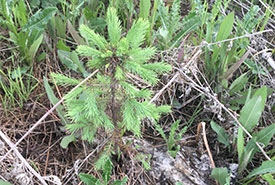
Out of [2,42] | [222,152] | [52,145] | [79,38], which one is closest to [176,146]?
[222,152]

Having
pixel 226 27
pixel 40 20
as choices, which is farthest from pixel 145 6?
pixel 40 20

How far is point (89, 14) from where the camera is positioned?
7.44ft

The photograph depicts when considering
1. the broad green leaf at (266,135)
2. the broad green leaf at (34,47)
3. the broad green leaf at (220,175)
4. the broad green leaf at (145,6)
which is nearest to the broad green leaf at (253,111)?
the broad green leaf at (266,135)

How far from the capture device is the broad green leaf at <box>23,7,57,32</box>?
6.72 ft

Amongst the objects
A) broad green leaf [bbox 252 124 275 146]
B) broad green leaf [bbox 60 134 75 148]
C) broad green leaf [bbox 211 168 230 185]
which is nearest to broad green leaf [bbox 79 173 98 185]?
broad green leaf [bbox 60 134 75 148]

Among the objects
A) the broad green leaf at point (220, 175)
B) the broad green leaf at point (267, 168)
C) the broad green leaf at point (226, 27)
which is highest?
the broad green leaf at point (226, 27)

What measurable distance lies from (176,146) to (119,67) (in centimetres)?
92

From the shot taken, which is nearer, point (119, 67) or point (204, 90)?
point (119, 67)

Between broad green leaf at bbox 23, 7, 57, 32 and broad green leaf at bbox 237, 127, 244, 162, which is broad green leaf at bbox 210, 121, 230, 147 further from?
broad green leaf at bbox 23, 7, 57, 32

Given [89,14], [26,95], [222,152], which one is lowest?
[222,152]

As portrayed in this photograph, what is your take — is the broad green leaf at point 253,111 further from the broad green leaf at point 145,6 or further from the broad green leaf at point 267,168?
the broad green leaf at point 145,6

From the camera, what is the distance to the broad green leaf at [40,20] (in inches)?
80.7

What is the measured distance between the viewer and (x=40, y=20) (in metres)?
2.07

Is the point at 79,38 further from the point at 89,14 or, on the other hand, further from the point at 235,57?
the point at 235,57
